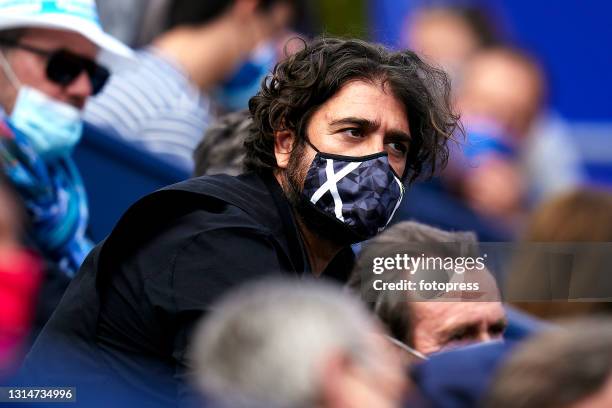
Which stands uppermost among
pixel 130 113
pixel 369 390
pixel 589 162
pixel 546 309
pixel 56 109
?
pixel 589 162

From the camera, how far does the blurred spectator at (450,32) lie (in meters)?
6.20

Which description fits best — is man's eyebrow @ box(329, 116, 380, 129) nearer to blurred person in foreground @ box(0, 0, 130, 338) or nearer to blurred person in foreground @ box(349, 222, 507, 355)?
blurred person in foreground @ box(349, 222, 507, 355)

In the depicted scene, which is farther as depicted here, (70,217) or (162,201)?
(70,217)

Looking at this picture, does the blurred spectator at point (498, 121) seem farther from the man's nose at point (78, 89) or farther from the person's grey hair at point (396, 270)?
the person's grey hair at point (396, 270)

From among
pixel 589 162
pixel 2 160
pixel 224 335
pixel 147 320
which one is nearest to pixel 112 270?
pixel 147 320

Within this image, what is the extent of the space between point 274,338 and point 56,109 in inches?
103

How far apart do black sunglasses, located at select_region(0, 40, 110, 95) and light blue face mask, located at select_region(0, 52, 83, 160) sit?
68 mm

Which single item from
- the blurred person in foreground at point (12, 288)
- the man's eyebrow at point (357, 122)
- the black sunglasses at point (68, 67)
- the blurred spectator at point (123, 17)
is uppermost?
the blurred spectator at point (123, 17)

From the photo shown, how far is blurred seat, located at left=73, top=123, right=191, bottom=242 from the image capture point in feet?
14.6

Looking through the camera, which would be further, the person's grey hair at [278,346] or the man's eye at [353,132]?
the man's eye at [353,132]

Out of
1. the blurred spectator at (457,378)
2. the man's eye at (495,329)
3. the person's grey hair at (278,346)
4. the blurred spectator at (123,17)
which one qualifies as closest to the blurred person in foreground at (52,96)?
the man's eye at (495,329)

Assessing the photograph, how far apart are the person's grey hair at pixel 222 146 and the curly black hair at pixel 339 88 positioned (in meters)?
0.68

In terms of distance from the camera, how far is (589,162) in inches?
263

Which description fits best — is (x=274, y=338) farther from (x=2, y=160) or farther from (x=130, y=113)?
(x=130, y=113)
